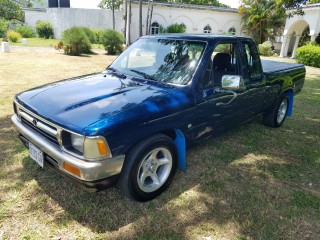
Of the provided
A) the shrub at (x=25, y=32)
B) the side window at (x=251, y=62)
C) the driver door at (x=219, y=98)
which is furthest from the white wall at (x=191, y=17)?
the driver door at (x=219, y=98)

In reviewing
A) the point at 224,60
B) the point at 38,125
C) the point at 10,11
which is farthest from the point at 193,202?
the point at 10,11

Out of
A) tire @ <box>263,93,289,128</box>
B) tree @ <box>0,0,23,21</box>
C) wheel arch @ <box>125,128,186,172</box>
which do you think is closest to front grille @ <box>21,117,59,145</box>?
wheel arch @ <box>125,128,186,172</box>

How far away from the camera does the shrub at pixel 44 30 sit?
1396 inches

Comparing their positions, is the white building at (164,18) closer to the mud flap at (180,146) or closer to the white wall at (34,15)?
the white wall at (34,15)

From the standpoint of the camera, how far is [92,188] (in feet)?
8.21

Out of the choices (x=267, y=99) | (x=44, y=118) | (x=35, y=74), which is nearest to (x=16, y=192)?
(x=44, y=118)

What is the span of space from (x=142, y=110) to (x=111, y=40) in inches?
726

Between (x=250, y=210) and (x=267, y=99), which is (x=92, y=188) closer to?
(x=250, y=210)

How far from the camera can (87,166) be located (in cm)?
236

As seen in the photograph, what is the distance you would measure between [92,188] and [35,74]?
30.4 feet

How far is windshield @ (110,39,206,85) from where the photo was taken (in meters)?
3.39

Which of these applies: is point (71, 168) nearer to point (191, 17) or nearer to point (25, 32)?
point (191, 17)

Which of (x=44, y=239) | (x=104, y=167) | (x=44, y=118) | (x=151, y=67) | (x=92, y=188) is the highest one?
(x=151, y=67)

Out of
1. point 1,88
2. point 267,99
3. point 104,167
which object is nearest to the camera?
point 104,167
